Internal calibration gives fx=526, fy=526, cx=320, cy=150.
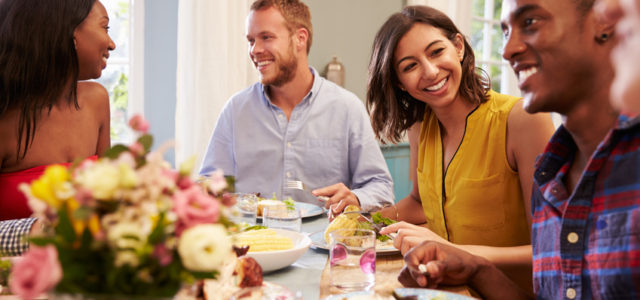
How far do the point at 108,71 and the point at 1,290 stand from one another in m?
2.79

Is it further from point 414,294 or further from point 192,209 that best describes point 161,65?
point 192,209

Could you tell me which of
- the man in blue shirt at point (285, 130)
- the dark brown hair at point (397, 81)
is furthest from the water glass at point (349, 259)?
the man in blue shirt at point (285, 130)

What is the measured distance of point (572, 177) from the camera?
48.3 inches

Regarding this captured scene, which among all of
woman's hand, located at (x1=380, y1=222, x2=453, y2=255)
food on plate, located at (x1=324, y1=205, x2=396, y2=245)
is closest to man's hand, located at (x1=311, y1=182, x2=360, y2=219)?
food on plate, located at (x1=324, y1=205, x2=396, y2=245)

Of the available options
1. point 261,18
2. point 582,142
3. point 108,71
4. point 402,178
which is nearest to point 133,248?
point 582,142

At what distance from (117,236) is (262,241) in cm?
74

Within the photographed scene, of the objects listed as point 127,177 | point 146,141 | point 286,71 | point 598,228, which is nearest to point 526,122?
point 598,228

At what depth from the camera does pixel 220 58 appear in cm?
351

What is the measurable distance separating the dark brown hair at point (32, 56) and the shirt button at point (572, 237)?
1.53 meters

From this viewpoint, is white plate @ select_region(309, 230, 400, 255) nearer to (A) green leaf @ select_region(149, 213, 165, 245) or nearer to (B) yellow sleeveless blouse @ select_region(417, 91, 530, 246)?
(B) yellow sleeveless blouse @ select_region(417, 91, 530, 246)

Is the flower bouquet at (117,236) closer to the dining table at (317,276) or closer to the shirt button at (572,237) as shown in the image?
the dining table at (317,276)

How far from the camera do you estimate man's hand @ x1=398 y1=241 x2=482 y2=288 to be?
118cm

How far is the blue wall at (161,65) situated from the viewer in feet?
11.4

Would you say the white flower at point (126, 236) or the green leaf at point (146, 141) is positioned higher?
the green leaf at point (146, 141)
